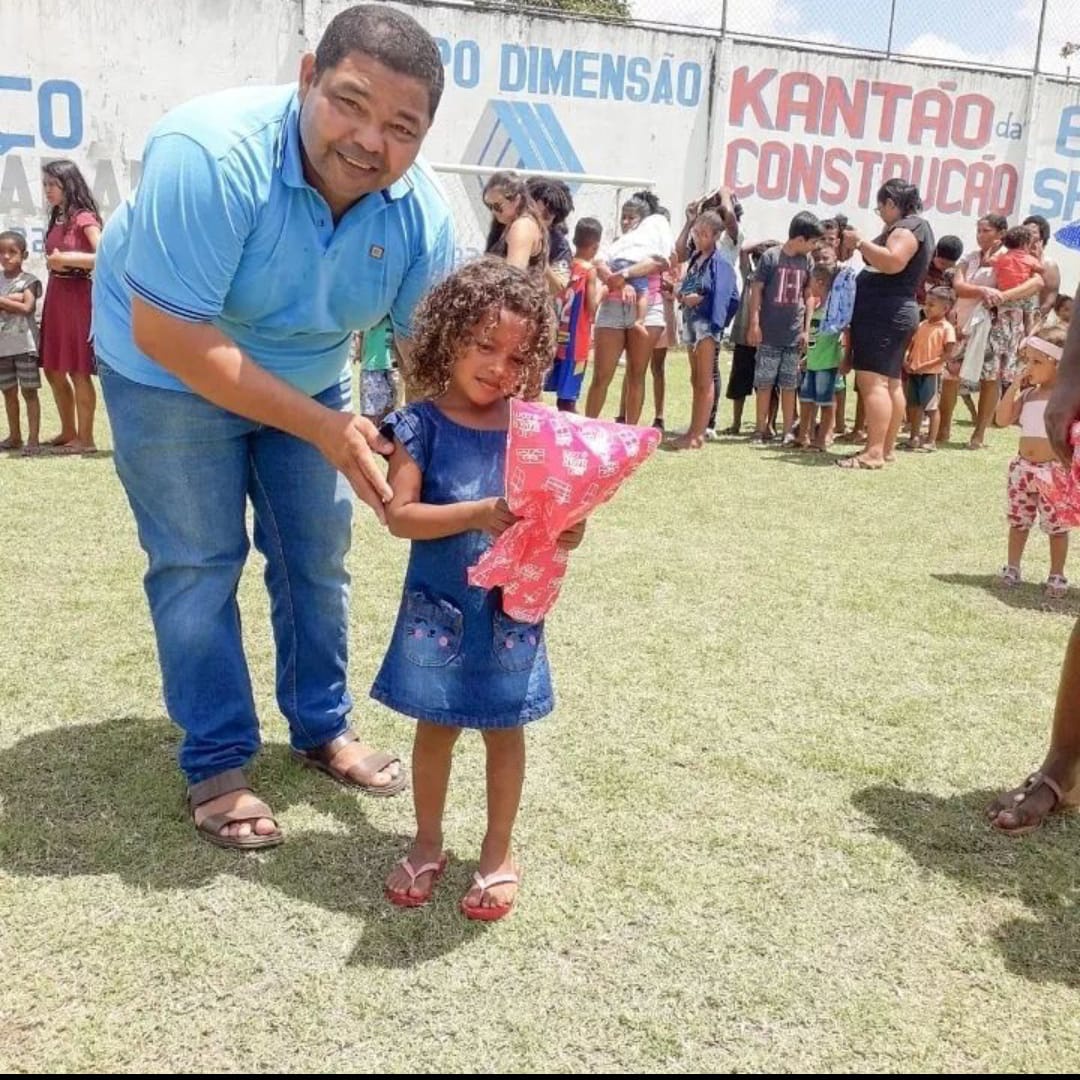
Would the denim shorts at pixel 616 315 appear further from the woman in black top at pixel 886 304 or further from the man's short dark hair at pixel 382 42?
the man's short dark hair at pixel 382 42

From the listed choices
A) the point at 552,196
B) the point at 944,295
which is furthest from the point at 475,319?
the point at 944,295

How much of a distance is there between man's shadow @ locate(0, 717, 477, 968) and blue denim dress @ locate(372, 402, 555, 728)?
47 centimetres

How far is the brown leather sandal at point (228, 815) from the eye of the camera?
260cm

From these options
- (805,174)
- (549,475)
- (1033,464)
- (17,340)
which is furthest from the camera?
(805,174)

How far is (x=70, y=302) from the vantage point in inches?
277

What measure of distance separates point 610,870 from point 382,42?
1.83 m

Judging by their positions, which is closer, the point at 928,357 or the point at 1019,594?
the point at 1019,594

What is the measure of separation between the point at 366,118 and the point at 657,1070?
1.86m

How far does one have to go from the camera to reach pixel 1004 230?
31.8ft

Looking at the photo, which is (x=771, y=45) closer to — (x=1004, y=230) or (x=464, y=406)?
(x=1004, y=230)

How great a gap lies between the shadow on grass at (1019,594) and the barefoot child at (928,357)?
3.88 meters

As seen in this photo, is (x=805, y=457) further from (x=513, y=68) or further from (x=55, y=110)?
(x=55, y=110)

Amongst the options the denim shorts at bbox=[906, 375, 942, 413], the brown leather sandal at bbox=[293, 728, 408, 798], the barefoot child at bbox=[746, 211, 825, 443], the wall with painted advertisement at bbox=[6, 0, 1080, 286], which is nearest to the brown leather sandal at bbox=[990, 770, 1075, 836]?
the brown leather sandal at bbox=[293, 728, 408, 798]


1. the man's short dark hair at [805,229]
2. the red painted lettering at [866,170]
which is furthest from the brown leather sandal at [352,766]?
the red painted lettering at [866,170]
